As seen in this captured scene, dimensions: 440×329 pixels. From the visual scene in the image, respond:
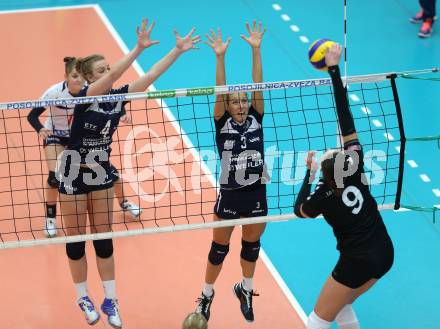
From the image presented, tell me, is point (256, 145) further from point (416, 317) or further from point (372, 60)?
point (372, 60)

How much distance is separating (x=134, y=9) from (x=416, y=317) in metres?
7.59

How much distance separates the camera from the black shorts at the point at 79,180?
703cm

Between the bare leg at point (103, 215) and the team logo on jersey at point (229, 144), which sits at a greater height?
the team logo on jersey at point (229, 144)

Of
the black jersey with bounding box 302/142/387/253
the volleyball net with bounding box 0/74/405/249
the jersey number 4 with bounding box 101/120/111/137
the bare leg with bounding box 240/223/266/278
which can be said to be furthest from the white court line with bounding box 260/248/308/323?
the jersey number 4 with bounding box 101/120/111/137

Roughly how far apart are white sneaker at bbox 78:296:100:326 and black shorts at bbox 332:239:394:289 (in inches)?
85.3

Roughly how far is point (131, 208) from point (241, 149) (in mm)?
2454

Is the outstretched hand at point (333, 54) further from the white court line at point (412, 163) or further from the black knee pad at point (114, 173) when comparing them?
the white court line at point (412, 163)

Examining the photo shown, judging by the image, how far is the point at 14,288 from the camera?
27.0 feet

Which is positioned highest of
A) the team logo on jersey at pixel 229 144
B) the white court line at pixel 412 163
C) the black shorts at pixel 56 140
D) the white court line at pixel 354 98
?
the team logo on jersey at pixel 229 144

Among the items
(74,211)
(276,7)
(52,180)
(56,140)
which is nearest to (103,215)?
(74,211)

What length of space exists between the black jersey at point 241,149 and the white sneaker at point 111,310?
1436 millimetres

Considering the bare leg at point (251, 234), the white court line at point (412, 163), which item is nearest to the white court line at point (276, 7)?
the white court line at point (412, 163)

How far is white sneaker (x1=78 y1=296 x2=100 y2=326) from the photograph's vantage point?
743 cm

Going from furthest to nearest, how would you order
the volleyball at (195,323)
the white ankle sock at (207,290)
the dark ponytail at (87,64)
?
the white ankle sock at (207,290), the dark ponytail at (87,64), the volleyball at (195,323)
